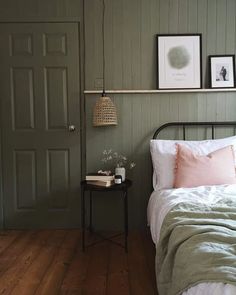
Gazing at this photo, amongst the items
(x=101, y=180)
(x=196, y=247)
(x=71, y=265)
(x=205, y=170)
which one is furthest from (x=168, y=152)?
(x=196, y=247)

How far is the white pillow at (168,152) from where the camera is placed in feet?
8.90

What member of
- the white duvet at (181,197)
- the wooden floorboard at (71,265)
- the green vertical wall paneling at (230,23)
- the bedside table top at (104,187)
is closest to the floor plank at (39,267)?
the wooden floorboard at (71,265)

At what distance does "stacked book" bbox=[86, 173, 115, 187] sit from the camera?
8.82 ft

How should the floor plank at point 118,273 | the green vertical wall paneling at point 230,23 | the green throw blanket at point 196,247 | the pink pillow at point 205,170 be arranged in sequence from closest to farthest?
the green throw blanket at point 196,247
the floor plank at point 118,273
the pink pillow at point 205,170
the green vertical wall paneling at point 230,23

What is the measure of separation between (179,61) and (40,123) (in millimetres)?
1524

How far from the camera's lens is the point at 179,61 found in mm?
3051

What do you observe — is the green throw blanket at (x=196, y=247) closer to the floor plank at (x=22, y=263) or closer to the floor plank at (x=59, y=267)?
the floor plank at (x=59, y=267)

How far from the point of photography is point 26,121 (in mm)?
3168

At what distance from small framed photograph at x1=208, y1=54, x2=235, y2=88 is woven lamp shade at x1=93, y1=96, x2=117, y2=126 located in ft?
3.40

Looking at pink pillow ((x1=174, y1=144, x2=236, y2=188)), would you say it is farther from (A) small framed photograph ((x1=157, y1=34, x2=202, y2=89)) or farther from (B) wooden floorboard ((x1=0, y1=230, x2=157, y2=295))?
(A) small framed photograph ((x1=157, y1=34, x2=202, y2=89))

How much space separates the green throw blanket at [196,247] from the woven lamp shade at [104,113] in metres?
1.23

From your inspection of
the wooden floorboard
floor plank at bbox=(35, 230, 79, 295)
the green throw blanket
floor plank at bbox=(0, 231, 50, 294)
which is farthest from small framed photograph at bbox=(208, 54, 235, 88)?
floor plank at bbox=(0, 231, 50, 294)

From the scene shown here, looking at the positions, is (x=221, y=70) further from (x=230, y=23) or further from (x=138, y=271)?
(x=138, y=271)

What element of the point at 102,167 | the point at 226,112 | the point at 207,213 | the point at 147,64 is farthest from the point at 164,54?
the point at 207,213
